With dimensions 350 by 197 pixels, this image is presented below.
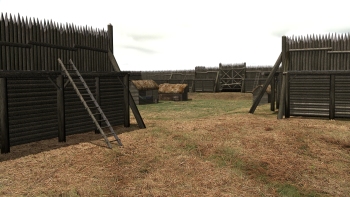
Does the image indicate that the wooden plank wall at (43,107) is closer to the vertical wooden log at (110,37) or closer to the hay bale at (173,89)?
the vertical wooden log at (110,37)

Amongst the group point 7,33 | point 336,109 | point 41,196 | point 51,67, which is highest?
point 7,33

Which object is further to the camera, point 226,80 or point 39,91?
point 226,80

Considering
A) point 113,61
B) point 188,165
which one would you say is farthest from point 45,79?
point 188,165

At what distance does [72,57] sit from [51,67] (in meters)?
1.21

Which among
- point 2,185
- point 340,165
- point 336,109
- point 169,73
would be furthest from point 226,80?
point 2,185

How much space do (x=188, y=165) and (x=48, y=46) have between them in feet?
23.6

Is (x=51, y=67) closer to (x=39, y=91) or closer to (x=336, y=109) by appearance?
(x=39, y=91)

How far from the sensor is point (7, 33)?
9.42 m

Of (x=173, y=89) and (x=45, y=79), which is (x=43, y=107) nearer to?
(x=45, y=79)

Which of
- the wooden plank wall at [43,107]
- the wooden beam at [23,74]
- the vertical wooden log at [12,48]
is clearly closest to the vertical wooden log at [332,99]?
the wooden plank wall at [43,107]

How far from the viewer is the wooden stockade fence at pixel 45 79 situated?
9.38 metres

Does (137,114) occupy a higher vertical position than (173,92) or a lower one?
lower

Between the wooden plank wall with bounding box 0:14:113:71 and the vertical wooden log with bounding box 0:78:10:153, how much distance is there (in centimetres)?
89

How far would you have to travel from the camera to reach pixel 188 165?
7652mm
